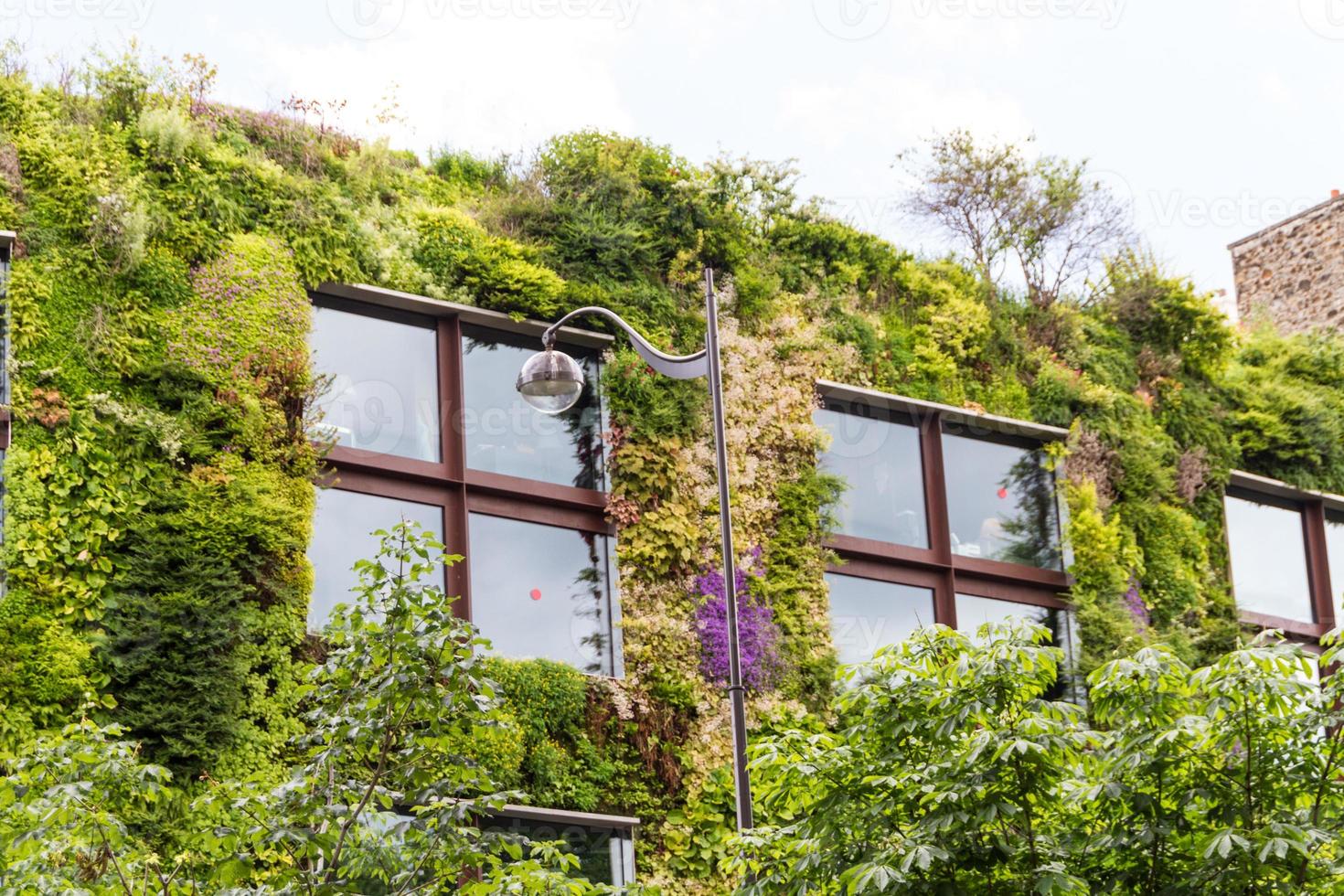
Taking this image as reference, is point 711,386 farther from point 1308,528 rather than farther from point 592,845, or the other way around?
point 1308,528

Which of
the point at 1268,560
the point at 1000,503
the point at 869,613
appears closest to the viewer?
the point at 869,613

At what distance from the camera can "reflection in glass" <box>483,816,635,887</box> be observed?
46.9 ft

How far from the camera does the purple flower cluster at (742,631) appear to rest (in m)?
15.6

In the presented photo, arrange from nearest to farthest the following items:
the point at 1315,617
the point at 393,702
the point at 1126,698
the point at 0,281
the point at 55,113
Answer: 1. the point at 393,702
2. the point at 1126,698
3. the point at 0,281
4. the point at 55,113
5. the point at 1315,617

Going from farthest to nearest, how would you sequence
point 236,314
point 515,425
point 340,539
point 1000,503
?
1. point 1000,503
2. point 515,425
3. point 340,539
4. point 236,314

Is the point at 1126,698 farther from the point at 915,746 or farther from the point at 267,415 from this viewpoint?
the point at 267,415

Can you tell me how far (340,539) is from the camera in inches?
569

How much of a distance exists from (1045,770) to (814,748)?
150 centimetres

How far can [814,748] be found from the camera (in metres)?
9.99

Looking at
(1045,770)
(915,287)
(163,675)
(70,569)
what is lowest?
(1045,770)

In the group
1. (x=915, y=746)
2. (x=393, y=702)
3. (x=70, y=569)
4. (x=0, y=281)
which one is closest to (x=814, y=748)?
(x=915, y=746)

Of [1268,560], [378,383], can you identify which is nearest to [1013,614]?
[1268,560]

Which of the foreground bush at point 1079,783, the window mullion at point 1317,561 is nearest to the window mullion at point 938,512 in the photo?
the window mullion at point 1317,561

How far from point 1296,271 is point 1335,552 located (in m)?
5.10
